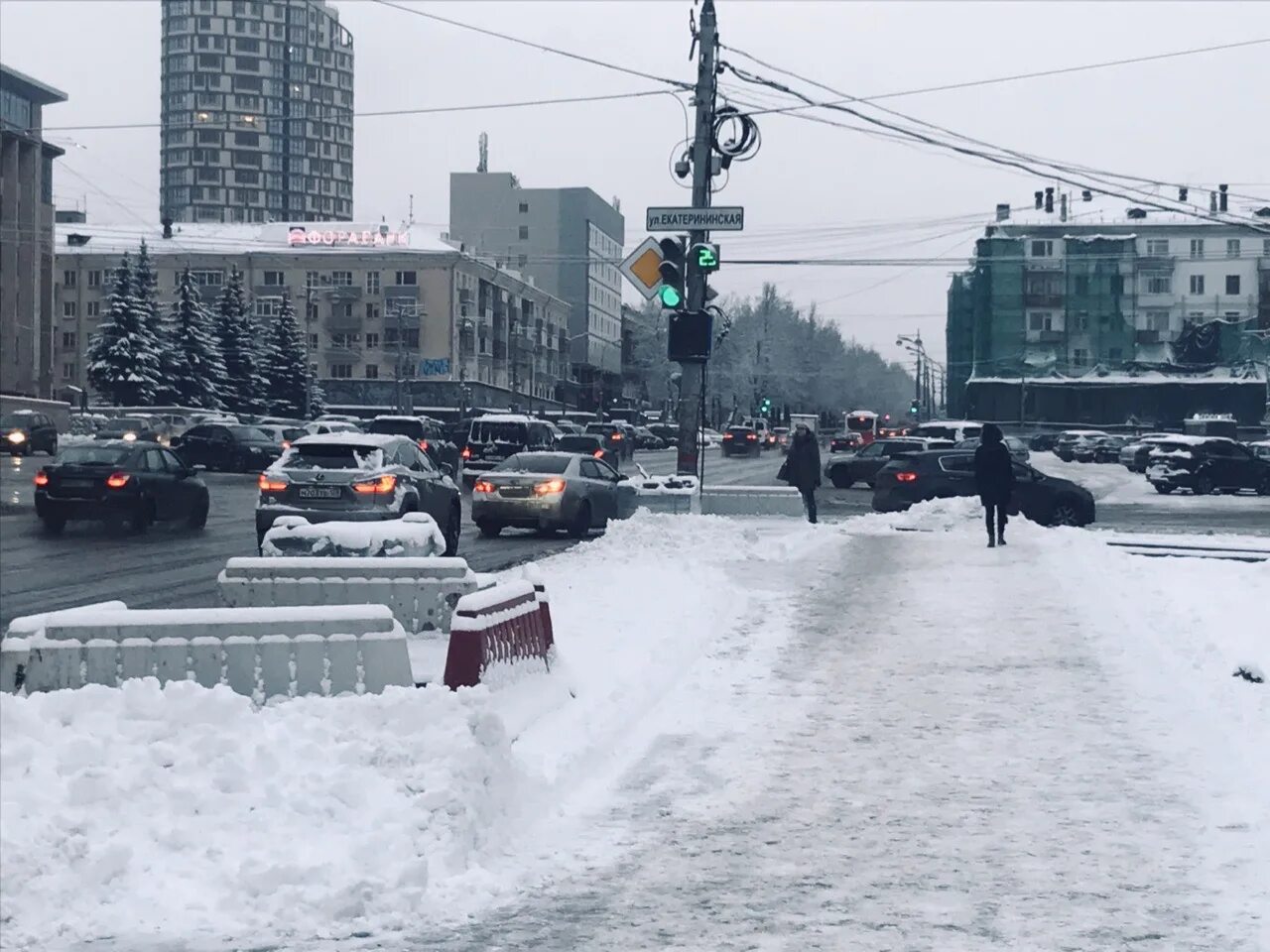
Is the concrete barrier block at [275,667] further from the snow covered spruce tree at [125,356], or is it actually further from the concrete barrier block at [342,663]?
the snow covered spruce tree at [125,356]

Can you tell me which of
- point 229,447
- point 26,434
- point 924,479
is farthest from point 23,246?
point 924,479

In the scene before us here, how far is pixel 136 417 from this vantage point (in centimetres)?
6388

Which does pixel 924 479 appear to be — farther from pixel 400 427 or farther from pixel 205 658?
pixel 205 658

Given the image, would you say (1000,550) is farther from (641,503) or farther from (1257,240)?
(1257,240)

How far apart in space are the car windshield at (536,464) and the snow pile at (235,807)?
17.8 meters

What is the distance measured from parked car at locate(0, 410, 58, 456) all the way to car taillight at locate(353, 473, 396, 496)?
123 ft

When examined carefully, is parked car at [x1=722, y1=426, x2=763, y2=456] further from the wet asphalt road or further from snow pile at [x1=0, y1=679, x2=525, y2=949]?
snow pile at [x1=0, y1=679, x2=525, y2=949]

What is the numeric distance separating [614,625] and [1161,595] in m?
6.00

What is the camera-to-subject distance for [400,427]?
1875 inches

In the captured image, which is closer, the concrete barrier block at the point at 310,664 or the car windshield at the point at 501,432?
the concrete barrier block at the point at 310,664

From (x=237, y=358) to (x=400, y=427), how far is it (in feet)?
121

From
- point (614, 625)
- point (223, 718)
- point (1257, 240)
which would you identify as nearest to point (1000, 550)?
point (614, 625)

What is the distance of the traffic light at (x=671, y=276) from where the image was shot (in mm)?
19234

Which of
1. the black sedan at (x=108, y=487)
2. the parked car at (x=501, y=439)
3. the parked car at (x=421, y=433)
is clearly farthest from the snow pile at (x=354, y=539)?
the parked car at (x=421, y=433)
